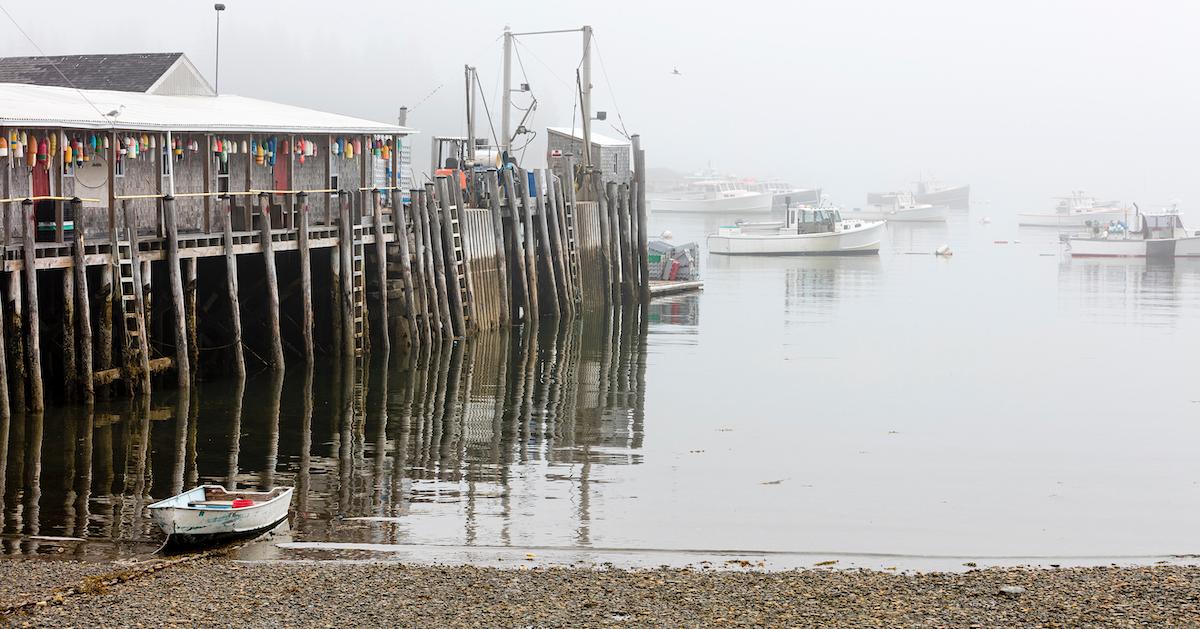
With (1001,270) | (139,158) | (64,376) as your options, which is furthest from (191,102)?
(1001,270)

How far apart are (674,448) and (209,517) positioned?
31.4ft

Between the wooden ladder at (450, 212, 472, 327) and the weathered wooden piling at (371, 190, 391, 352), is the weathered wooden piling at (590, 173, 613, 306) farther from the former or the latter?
the weathered wooden piling at (371, 190, 391, 352)

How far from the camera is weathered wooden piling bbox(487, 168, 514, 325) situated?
3631 centimetres

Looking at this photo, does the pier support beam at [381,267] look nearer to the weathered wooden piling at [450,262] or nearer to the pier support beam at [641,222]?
the weathered wooden piling at [450,262]

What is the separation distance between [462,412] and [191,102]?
39.0 feet

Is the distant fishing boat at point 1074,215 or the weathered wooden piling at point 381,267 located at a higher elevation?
the distant fishing boat at point 1074,215

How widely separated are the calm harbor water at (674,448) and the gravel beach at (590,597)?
173 centimetres

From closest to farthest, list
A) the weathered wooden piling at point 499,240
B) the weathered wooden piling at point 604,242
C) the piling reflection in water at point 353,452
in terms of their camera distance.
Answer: the piling reflection in water at point 353,452
the weathered wooden piling at point 499,240
the weathered wooden piling at point 604,242

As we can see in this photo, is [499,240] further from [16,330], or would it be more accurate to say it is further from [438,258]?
[16,330]

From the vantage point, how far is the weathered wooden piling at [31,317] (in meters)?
21.6

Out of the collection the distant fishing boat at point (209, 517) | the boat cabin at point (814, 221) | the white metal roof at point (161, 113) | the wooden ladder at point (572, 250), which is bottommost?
the distant fishing boat at point (209, 517)

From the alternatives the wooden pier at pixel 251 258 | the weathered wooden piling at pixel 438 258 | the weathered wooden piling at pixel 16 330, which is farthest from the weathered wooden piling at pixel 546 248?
the weathered wooden piling at pixel 16 330

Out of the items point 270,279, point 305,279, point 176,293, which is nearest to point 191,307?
point 176,293

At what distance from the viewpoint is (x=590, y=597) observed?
43.3ft
